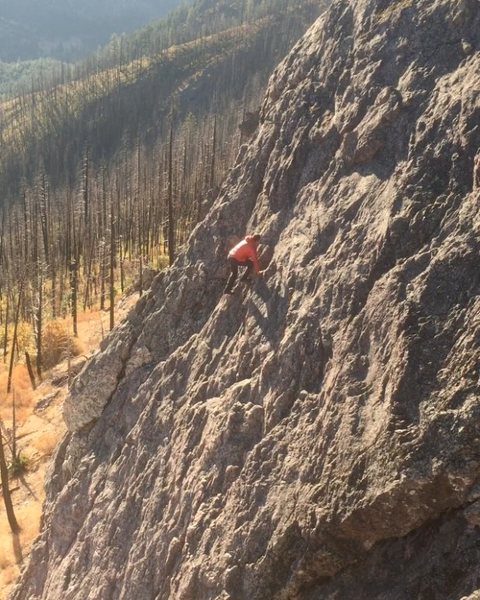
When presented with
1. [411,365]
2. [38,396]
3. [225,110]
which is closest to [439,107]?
[411,365]

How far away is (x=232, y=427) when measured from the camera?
29.4 feet

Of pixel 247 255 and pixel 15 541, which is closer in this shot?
pixel 247 255

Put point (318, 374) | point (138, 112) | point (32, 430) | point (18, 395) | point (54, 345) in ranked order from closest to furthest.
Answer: point (318, 374)
point (32, 430)
point (18, 395)
point (54, 345)
point (138, 112)

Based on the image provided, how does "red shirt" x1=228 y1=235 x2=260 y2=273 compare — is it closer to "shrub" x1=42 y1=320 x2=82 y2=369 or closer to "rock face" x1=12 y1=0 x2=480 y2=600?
"rock face" x1=12 y1=0 x2=480 y2=600

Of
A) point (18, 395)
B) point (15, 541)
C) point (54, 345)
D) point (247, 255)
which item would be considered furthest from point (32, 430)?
point (247, 255)

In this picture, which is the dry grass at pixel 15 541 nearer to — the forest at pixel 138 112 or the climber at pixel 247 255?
the climber at pixel 247 255

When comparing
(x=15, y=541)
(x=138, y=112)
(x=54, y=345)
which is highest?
(x=138, y=112)

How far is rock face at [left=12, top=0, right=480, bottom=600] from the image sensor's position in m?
6.32

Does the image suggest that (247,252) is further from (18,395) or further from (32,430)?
(18,395)

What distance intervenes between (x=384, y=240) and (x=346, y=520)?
391 cm

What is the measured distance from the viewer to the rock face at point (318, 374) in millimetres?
6324

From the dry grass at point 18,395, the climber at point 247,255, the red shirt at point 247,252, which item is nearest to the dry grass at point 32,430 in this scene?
the dry grass at point 18,395

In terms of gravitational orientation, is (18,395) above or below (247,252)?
below

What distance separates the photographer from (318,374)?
8.06m
